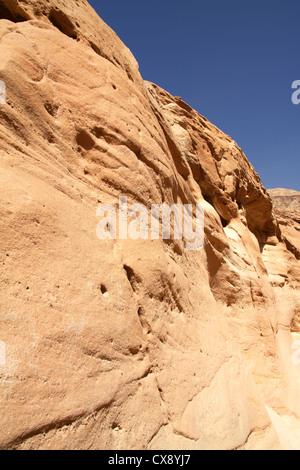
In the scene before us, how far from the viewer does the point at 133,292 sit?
3.07 metres

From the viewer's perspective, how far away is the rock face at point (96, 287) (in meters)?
2.01

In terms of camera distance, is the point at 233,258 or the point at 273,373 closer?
the point at 273,373

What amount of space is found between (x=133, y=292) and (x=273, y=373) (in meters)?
4.22

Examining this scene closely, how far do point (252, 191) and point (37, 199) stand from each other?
354 inches

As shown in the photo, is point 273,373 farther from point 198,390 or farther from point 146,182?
point 146,182

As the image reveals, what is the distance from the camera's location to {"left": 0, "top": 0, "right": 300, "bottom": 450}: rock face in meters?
2.01

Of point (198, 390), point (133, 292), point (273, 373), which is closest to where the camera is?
point (133, 292)

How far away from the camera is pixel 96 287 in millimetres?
2609

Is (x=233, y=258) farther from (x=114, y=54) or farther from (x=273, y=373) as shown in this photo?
(x=114, y=54)
